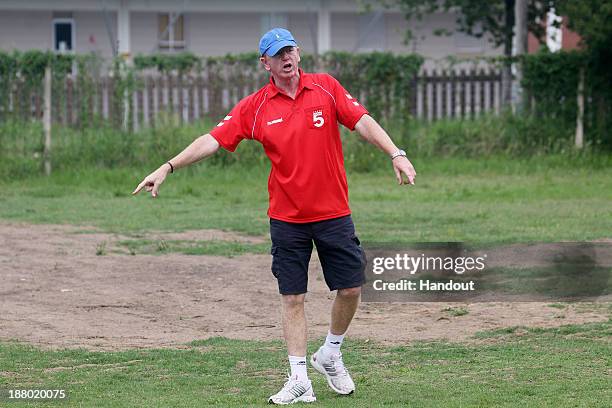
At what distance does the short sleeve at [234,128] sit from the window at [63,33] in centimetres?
3336

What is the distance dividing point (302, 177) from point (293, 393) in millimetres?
1217

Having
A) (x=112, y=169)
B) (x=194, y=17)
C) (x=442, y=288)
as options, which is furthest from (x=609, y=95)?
(x=194, y=17)

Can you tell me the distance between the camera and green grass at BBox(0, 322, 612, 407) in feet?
22.6

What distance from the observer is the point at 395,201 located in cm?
1761

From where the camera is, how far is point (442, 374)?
7.62 m

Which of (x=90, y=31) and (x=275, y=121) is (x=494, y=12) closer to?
(x=90, y=31)

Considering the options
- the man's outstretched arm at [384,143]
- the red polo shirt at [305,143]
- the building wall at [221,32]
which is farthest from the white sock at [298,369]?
the building wall at [221,32]

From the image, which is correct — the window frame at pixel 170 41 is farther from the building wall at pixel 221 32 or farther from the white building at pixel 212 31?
the building wall at pixel 221 32

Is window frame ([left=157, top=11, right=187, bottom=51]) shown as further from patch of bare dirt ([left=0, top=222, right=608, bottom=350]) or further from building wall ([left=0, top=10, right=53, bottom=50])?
patch of bare dirt ([left=0, top=222, right=608, bottom=350])

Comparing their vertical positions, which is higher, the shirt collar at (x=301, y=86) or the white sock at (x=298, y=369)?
the shirt collar at (x=301, y=86)

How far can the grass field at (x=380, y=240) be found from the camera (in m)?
7.11

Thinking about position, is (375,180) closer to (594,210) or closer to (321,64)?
(321,64)

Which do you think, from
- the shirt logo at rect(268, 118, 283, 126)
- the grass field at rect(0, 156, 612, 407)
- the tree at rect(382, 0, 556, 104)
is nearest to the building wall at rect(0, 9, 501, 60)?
the tree at rect(382, 0, 556, 104)

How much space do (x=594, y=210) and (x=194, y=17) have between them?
25.8m
